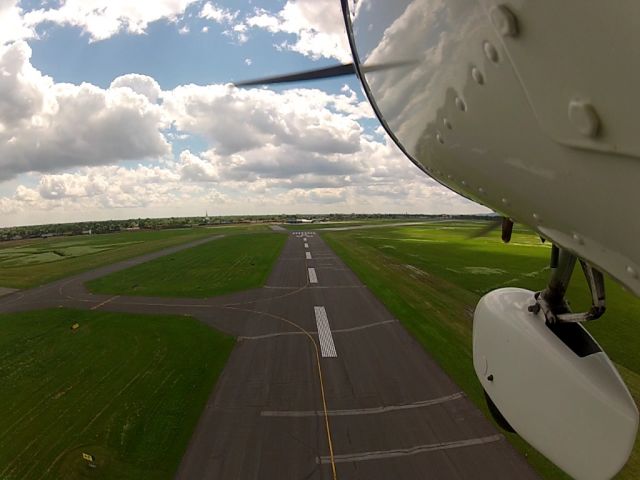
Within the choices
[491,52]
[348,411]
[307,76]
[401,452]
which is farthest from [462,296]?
[491,52]

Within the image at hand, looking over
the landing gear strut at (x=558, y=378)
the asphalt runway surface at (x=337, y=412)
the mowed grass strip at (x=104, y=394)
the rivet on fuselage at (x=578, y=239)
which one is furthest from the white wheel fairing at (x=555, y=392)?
the mowed grass strip at (x=104, y=394)

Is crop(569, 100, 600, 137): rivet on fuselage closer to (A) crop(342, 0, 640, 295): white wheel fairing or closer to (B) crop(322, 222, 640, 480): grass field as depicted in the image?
(A) crop(342, 0, 640, 295): white wheel fairing

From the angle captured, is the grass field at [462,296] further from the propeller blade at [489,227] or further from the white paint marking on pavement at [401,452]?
the propeller blade at [489,227]

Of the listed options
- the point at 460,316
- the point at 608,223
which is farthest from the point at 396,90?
the point at 460,316

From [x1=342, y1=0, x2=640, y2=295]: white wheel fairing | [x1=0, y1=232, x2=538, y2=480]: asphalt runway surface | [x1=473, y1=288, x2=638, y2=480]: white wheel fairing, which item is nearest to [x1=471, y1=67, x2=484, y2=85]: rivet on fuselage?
[x1=342, y1=0, x2=640, y2=295]: white wheel fairing

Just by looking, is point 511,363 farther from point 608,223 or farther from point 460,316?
point 460,316
